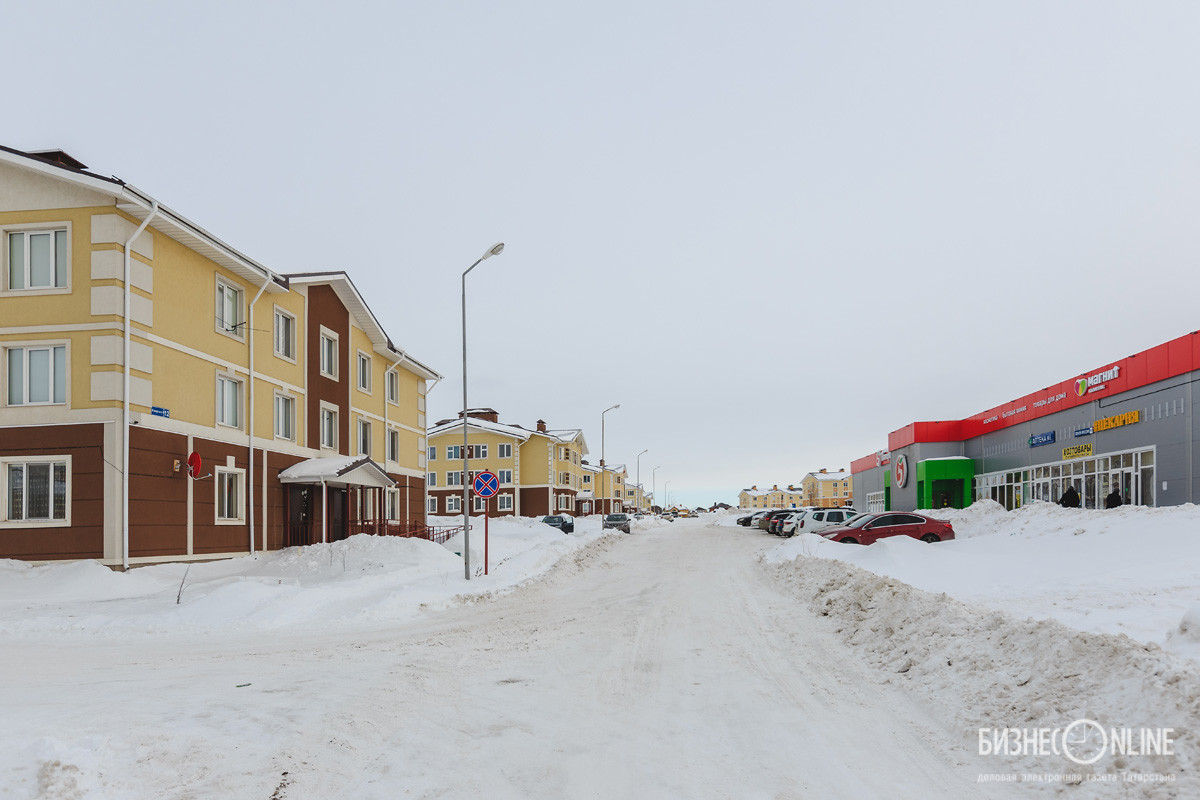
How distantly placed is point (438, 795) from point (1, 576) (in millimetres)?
16694

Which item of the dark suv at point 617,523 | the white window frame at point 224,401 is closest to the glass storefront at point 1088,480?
the dark suv at point 617,523

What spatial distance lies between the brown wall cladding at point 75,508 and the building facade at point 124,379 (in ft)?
0.11

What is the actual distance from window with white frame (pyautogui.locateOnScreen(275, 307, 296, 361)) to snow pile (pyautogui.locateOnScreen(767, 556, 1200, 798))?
21.1m

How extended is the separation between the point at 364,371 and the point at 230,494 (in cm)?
Result: 1084

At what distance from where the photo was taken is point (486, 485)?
20.2 m

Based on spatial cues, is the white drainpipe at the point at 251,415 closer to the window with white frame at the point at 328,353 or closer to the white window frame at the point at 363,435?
the window with white frame at the point at 328,353

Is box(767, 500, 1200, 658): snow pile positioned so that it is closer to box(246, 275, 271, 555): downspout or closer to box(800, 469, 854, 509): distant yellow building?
box(246, 275, 271, 555): downspout

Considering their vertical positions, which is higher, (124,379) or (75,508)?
(124,379)

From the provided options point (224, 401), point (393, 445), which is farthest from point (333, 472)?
point (393, 445)

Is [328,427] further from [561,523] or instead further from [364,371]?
[561,523]

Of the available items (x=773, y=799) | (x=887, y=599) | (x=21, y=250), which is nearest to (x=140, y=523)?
(x=21, y=250)

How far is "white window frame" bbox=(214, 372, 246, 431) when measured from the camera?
72.4ft

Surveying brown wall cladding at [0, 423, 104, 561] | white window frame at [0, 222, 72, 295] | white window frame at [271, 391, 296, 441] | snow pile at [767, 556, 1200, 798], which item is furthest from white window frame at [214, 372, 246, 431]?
snow pile at [767, 556, 1200, 798]

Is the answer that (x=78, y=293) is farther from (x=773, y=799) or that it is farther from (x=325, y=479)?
(x=773, y=799)
